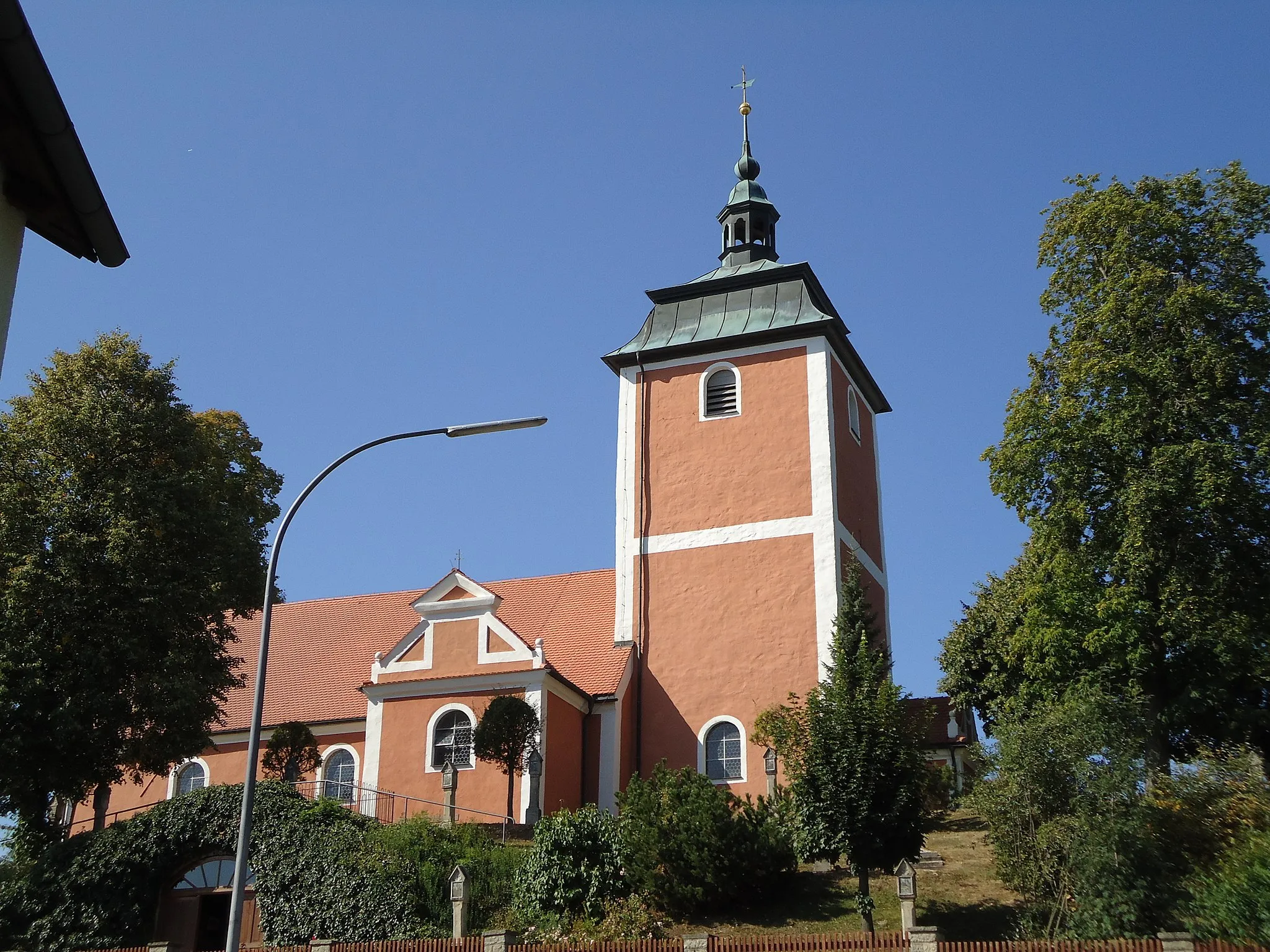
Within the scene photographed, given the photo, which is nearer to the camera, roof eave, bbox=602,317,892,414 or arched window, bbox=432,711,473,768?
arched window, bbox=432,711,473,768

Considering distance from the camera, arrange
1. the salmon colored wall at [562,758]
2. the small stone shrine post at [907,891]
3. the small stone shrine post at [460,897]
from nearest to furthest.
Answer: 1. the small stone shrine post at [907,891]
2. the small stone shrine post at [460,897]
3. the salmon colored wall at [562,758]

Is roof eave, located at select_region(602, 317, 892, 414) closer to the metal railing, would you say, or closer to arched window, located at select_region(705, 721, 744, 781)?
arched window, located at select_region(705, 721, 744, 781)

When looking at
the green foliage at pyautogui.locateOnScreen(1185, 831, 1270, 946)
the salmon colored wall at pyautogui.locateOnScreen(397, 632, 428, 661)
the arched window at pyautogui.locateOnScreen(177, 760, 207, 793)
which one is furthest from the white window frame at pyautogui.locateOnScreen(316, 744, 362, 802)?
the green foliage at pyautogui.locateOnScreen(1185, 831, 1270, 946)

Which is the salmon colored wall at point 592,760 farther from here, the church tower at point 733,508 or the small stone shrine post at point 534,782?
the small stone shrine post at point 534,782

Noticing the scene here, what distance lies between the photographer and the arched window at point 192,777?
102 feet

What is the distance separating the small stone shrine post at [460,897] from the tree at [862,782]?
16.8 ft

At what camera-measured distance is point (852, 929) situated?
19.5 metres

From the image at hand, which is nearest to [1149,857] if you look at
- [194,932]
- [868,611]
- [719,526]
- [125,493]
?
[868,611]

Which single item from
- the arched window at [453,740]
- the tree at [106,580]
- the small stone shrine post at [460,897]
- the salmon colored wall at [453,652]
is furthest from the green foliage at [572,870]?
the tree at [106,580]

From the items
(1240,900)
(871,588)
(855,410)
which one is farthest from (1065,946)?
(855,410)

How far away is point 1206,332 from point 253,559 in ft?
60.6

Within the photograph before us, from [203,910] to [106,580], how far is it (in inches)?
236

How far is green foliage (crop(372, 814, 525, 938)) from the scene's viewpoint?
20.7 meters

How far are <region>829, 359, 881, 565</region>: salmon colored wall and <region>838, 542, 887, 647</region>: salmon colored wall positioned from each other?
0.65 meters
